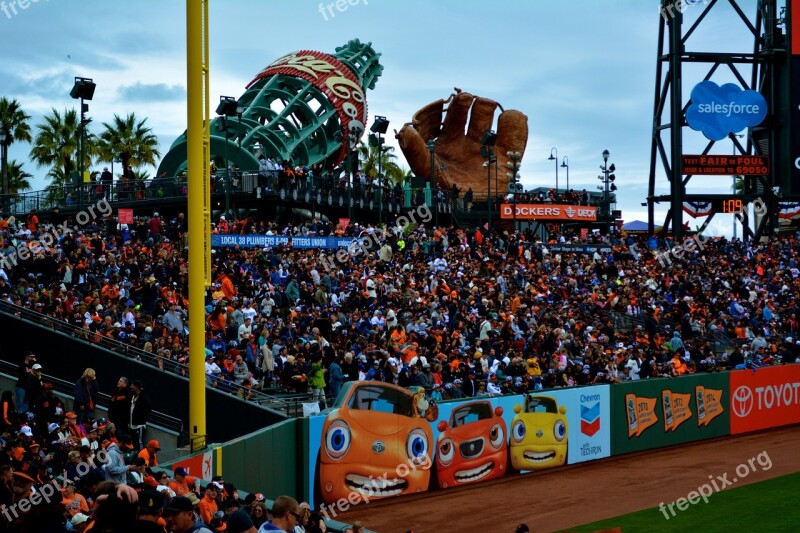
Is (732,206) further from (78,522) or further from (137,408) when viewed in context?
(78,522)

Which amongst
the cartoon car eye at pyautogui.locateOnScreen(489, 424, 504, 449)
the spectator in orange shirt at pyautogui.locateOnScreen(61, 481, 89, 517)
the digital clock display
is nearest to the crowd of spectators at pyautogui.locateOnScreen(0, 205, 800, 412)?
the cartoon car eye at pyautogui.locateOnScreen(489, 424, 504, 449)

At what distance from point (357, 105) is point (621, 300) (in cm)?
1997

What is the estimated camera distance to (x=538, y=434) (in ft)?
79.4

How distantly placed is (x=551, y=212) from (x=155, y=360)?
32758 millimetres

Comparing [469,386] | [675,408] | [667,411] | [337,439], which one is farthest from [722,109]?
[337,439]

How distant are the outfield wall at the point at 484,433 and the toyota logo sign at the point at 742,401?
0.12ft

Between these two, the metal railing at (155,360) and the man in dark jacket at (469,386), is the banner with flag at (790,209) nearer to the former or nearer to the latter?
the man in dark jacket at (469,386)

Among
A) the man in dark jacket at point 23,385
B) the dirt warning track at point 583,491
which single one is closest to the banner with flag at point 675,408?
the dirt warning track at point 583,491

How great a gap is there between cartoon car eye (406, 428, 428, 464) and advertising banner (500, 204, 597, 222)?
27373 mm

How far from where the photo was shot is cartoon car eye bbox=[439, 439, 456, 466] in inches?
858

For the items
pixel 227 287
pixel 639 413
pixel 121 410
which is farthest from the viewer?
pixel 639 413

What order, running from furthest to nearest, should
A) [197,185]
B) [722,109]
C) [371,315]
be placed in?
[722,109] < [371,315] < [197,185]

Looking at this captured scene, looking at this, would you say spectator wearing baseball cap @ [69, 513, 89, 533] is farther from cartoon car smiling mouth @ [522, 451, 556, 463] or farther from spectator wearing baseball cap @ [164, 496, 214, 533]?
cartoon car smiling mouth @ [522, 451, 556, 463]

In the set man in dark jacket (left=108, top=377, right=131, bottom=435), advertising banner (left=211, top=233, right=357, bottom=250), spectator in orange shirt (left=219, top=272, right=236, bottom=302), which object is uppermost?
advertising banner (left=211, top=233, right=357, bottom=250)
